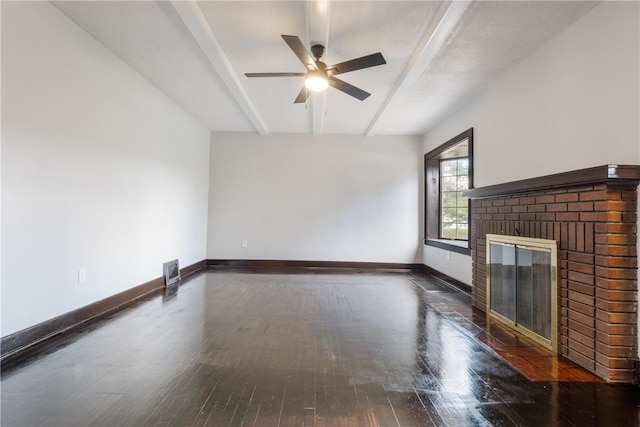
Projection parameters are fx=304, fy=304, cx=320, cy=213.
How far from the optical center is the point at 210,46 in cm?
284

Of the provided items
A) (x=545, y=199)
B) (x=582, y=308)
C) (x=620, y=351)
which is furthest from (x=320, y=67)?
(x=620, y=351)

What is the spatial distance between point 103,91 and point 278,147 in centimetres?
328

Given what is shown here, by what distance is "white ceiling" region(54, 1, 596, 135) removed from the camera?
235cm

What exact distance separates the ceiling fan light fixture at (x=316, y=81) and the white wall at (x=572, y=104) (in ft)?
6.64

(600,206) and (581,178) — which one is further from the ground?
(581,178)

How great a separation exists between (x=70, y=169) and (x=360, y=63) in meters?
2.69

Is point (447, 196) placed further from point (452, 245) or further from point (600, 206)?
point (600, 206)

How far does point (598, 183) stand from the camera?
6.64 feet

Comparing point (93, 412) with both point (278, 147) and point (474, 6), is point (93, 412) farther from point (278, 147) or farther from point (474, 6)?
point (278, 147)

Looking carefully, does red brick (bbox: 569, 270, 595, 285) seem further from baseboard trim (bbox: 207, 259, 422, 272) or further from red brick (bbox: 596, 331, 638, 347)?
baseboard trim (bbox: 207, 259, 422, 272)

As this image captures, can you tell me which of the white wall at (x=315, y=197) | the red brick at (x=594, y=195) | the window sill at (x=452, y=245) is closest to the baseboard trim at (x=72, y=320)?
→ the white wall at (x=315, y=197)

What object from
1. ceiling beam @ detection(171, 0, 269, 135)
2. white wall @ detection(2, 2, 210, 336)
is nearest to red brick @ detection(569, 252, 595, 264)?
ceiling beam @ detection(171, 0, 269, 135)

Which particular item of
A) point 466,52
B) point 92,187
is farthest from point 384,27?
point 92,187

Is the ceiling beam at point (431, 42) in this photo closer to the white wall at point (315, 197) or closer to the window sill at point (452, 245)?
the white wall at point (315, 197)
